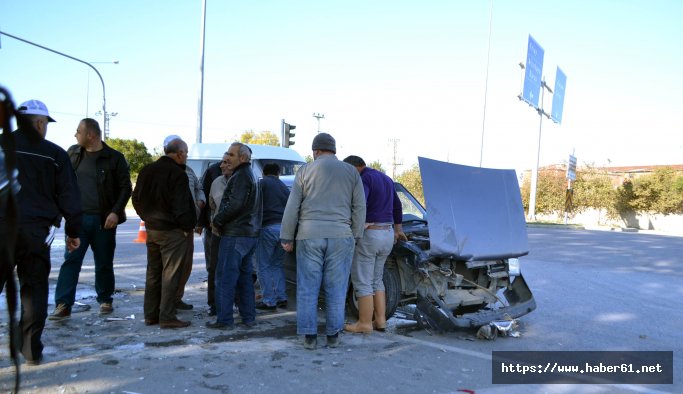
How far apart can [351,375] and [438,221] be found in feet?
6.49

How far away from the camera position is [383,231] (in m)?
5.55

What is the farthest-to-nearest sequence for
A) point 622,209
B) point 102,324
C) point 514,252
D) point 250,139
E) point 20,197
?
1. point 250,139
2. point 622,209
3. point 514,252
4. point 102,324
5. point 20,197

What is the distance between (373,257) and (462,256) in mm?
890

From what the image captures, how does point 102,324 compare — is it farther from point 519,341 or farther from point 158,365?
point 519,341

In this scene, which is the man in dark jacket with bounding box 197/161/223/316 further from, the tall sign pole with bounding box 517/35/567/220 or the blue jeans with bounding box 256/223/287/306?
the tall sign pole with bounding box 517/35/567/220

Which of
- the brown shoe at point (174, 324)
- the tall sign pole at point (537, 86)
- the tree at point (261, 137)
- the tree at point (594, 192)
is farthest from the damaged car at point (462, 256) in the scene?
the tree at point (261, 137)

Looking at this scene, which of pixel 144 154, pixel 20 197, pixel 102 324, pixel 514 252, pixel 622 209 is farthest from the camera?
pixel 144 154

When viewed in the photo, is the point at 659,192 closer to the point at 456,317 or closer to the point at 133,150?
the point at 456,317

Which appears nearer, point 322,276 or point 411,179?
point 322,276

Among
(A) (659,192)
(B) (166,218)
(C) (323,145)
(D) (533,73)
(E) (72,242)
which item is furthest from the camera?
(A) (659,192)

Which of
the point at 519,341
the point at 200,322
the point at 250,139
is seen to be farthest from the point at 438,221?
the point at 250,139

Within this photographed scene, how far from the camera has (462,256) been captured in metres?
5.42

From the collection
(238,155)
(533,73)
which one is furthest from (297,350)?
(533,73)

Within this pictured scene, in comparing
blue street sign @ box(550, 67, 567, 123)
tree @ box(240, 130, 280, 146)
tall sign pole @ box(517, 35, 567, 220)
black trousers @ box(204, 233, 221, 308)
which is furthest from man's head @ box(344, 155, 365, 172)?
tree @ box(240, 130, 280, 146)
